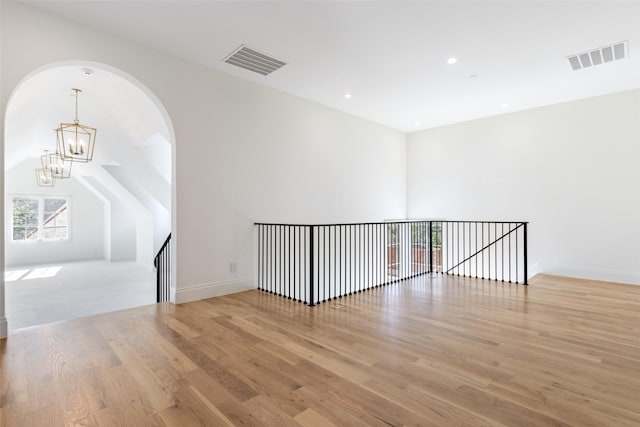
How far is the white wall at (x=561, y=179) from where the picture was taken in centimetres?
522

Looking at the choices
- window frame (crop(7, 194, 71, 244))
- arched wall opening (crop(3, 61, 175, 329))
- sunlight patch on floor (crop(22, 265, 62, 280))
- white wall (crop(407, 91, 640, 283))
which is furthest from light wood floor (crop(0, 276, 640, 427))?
window frame (crop(7, 194, 71, 244))

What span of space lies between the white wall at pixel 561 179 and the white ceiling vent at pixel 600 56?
174 cm

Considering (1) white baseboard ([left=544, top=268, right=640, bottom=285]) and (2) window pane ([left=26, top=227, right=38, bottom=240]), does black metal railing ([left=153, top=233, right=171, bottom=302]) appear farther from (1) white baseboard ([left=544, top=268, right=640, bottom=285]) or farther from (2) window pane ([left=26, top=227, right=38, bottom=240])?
(2) window pane ([left=26, top=227, right=38, bottom=240])

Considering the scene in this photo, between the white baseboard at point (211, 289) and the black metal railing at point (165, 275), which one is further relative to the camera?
the black metal railing at point (165, 275)

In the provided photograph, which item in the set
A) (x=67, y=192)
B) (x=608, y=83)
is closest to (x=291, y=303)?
(x=608, y=83)

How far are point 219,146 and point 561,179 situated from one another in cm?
607

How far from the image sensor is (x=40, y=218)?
10289 millimetres

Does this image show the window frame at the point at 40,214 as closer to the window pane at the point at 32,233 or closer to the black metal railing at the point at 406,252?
the window pane at the point at 32,233

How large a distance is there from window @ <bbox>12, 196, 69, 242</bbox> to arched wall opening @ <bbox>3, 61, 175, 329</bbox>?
66 mm

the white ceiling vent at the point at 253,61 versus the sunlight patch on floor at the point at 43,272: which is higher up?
the white ceiling vent at the point at 253,61

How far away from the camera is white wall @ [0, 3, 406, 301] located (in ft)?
10.3

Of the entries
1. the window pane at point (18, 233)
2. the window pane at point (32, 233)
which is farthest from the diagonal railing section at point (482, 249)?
the window pane at point (18, 233)

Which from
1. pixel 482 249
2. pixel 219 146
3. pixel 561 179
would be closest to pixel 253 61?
pixel 219 146

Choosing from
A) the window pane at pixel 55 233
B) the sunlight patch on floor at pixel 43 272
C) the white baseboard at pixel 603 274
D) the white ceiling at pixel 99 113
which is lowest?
the sunlight patch on floor at pixel 43 272
